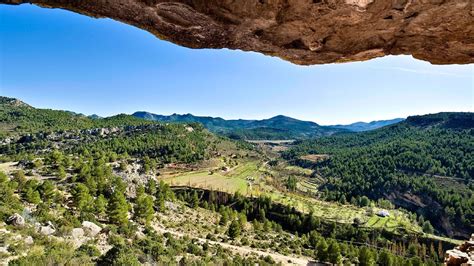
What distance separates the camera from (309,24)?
9.48 m

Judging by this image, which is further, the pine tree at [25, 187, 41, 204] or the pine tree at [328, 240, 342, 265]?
the pine tree at [328, 240, 342, 265]

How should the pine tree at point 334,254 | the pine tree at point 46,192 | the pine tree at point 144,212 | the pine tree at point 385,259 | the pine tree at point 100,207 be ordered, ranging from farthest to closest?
the pine tree at point 385,259, the pine tree at point 334,254, the pine tree at point 144,212, the pine tree at point 100,207, the pine tree at point 46,192

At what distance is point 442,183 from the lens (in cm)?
15838

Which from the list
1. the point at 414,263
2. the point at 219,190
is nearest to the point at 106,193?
the point at 219,190

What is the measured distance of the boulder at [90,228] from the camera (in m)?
49.6

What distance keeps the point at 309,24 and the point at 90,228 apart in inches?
2023

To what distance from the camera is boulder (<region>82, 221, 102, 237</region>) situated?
49562 millimetres

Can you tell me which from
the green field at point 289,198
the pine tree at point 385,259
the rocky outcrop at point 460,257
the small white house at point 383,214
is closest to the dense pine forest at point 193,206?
the pine tree at point 385,259

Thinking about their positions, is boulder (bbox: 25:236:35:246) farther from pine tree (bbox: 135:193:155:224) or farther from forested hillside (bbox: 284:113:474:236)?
forested hillside (bbox: 284:113:474:236)

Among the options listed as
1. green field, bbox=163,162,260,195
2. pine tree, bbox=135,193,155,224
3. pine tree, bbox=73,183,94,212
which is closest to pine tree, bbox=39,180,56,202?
pine tree, bbox=73,183,94,212

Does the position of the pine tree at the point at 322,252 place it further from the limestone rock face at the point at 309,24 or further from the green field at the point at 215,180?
the limestone rock face at the point at 309,24

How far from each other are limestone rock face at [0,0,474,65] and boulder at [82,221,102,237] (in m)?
48.0

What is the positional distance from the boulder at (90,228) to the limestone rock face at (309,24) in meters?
48.0

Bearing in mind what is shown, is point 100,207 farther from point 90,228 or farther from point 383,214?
point 383,214
